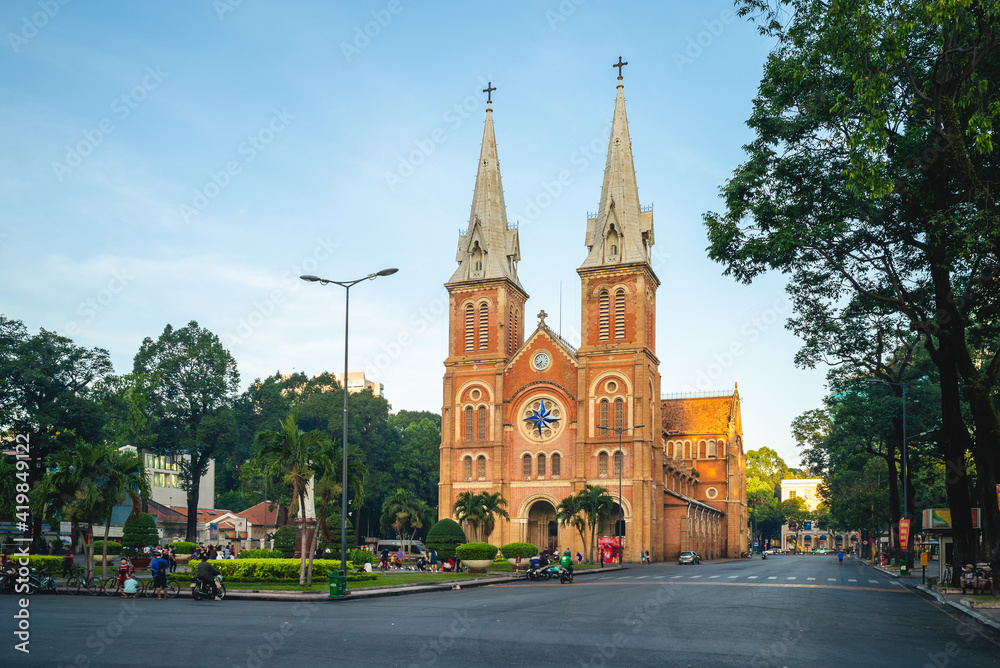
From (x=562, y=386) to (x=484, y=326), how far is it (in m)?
8.93

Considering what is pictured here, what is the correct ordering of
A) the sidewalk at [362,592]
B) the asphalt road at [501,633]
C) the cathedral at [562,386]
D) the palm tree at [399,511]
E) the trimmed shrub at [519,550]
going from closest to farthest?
the asphalt road at [501,633] → the sidewalk at [362,592] → the trimmed shrub at [519,550] → the cathedral at [562,386] → the palm tree at [399,511]

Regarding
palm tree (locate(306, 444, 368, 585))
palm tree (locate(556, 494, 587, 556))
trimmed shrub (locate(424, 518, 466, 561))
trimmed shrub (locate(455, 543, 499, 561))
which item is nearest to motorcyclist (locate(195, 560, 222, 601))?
palm tree (locate(306, 444, 368, 585))

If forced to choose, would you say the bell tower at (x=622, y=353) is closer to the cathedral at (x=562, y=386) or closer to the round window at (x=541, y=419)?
the cathedral at (x=562, y=386)

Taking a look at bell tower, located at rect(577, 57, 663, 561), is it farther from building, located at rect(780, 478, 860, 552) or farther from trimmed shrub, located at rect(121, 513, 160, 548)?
building, located at rect(780, 478, 860, 552)

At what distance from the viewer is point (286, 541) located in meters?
40.0

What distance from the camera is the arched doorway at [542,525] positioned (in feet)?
231

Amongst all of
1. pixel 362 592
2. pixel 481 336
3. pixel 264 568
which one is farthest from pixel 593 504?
pixel 362 592

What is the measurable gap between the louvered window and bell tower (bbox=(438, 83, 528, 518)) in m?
8.37

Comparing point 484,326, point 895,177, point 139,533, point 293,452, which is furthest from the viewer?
point 484,326

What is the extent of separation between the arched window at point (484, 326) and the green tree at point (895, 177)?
156ft

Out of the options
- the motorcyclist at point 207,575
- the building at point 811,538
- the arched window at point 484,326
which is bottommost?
the building at point 811,538

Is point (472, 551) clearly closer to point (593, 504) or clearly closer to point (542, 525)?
point (593, 504)

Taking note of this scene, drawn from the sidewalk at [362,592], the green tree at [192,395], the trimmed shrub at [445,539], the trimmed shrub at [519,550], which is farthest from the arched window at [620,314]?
the sidewalk at [362,592]

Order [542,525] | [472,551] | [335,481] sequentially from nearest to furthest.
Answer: [335,481] < [472,551] < [542,525]
